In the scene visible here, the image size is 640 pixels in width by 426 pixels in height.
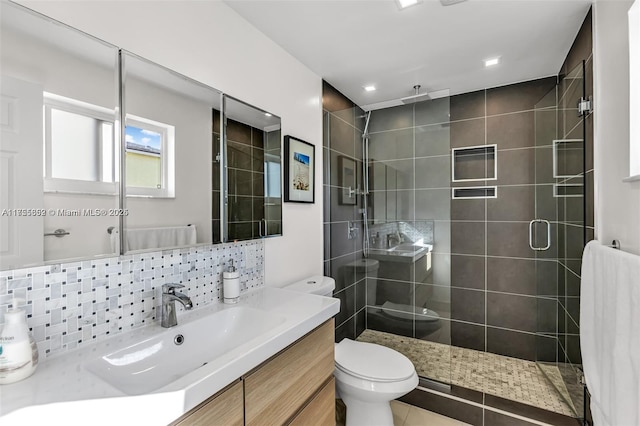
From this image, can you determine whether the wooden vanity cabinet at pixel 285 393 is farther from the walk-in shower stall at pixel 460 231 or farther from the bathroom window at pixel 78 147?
the walk-in shower stall at pixel 460 231

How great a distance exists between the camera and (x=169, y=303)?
1200mm

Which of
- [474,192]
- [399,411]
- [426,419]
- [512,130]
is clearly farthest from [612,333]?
[512,130]

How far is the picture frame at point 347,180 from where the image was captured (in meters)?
2.63

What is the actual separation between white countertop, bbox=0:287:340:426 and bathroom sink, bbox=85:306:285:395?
6cm

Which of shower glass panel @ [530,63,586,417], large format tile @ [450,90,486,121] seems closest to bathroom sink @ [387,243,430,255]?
shower glass panel @ [530,63,586,417]

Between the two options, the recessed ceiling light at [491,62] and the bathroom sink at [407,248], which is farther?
the bathroom sink at [407,248]

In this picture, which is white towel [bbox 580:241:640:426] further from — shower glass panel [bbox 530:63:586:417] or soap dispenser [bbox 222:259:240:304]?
soap dispenser [bbox 222:259:240:304]

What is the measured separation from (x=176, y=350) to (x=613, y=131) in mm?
2152

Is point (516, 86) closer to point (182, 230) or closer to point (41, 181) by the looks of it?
point (182, 230)

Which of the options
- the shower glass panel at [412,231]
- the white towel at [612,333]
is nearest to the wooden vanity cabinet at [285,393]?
the white towel at [612,333]

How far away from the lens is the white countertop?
26.3 inches

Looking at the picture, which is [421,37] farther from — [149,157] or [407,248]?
[149,157]

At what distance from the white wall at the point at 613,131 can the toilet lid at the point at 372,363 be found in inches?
49.2

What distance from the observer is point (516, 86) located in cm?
264
